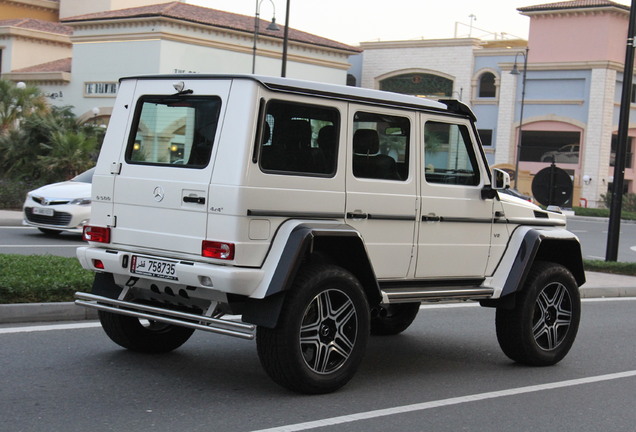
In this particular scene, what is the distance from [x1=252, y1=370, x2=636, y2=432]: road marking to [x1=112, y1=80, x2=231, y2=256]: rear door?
1463mm

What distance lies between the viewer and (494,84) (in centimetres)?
6656

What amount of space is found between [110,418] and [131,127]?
2420 millimetres

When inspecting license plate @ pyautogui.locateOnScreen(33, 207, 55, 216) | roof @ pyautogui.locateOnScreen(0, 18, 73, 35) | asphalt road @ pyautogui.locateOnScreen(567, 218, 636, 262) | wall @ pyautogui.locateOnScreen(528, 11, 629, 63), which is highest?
wall @ pyautogui.locateOnScreen(528, 11, 629, 63)

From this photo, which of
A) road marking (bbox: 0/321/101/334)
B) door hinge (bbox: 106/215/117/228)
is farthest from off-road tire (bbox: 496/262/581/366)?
road marking (bbox: 0/321/101/334)

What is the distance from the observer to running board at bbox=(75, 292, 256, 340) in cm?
658

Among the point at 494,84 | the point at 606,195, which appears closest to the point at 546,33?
the point at 494,84

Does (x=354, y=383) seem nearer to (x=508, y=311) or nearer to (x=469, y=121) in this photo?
(x=508, y=311)

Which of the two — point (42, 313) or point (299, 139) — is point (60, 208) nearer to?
point (42, 313)

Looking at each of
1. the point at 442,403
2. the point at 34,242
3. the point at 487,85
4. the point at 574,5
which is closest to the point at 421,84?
the point at 487,85

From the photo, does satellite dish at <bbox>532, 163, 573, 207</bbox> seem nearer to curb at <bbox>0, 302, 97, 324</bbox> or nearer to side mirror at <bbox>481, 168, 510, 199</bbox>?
side mirror at <bbox>481, 168, 510, 199</bbox>

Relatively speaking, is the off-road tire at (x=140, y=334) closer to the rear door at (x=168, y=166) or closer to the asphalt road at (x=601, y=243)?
the rear door at (x=168, y=166)

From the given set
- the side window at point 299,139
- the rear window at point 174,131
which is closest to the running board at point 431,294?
the side window at point 299,139

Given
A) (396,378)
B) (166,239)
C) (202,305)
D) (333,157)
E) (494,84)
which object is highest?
(494,84)

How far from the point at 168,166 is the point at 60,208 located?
38.3 feet
